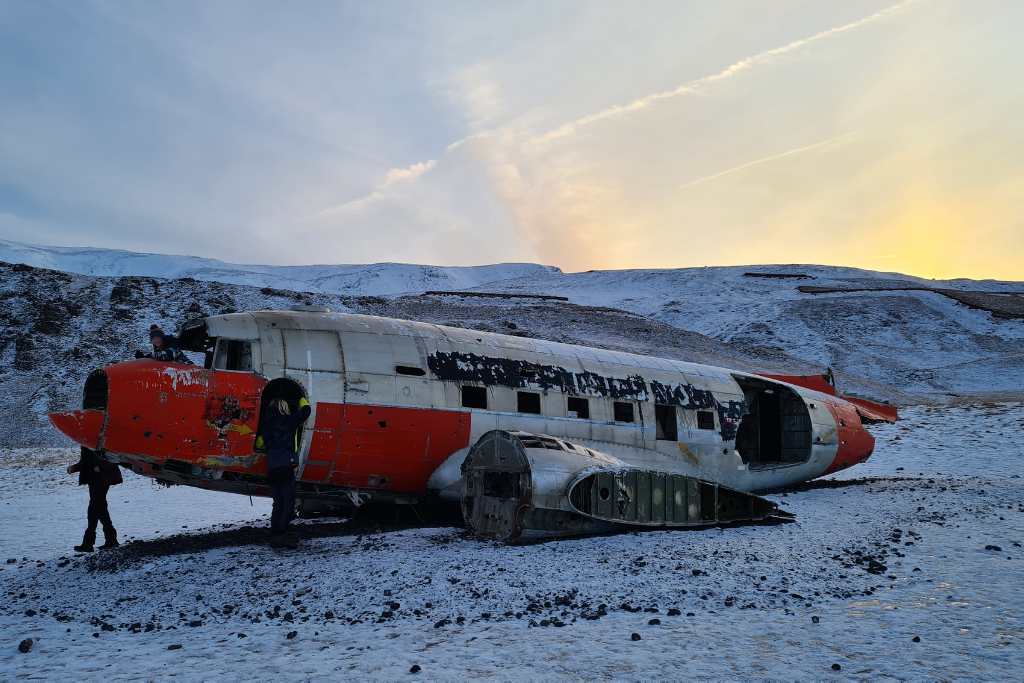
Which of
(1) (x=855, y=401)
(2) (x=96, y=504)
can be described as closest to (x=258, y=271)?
(1) (x=855, y=401)

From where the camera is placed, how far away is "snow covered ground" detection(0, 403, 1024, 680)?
6285 mm

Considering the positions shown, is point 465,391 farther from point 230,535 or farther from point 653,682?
point 653,682

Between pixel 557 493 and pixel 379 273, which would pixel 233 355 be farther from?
pixel 379 273

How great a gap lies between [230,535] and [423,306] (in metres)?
46.3

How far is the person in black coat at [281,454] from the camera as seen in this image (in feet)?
34.6

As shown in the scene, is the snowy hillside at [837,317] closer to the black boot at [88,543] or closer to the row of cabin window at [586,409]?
the row of cabin window at [586,409]

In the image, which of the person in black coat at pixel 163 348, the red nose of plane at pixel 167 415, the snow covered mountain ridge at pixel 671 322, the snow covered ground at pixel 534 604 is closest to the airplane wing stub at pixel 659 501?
the snow covered ground at pixel 534 604

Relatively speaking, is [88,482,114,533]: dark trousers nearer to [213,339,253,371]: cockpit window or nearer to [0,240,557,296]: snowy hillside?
[213,339,253,371]: cockpit window

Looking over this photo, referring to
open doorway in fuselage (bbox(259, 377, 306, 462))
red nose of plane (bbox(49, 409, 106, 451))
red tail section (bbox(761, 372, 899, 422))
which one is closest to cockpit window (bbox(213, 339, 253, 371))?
open doorway in fuselage (bbox(259, 377, 306, 462))

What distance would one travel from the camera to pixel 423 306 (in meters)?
58.2

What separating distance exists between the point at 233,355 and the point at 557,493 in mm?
5550

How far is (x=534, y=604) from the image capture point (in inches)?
313

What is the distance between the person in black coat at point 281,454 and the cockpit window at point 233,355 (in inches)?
32.8

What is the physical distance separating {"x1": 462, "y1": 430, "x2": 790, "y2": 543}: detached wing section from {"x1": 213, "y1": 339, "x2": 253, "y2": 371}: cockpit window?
A: 3.87m
